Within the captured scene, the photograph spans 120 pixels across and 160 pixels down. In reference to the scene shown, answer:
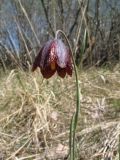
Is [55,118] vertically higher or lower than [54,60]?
lower

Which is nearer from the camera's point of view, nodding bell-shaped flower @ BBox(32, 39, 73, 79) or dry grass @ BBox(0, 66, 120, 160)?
nodding bell-shaped flower @ BBox(32, 39, 73, 79)

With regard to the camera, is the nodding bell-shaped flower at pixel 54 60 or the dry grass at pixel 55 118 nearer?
the nodding bell-shaped flower at pixel 54 60

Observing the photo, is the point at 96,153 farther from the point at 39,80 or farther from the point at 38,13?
the point at 38,13

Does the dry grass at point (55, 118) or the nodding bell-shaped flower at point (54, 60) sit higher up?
the nodding bell-shaped flower at point (54, 60)

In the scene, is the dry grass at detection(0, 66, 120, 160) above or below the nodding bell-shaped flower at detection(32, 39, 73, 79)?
below

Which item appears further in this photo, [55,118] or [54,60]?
[55,118]
